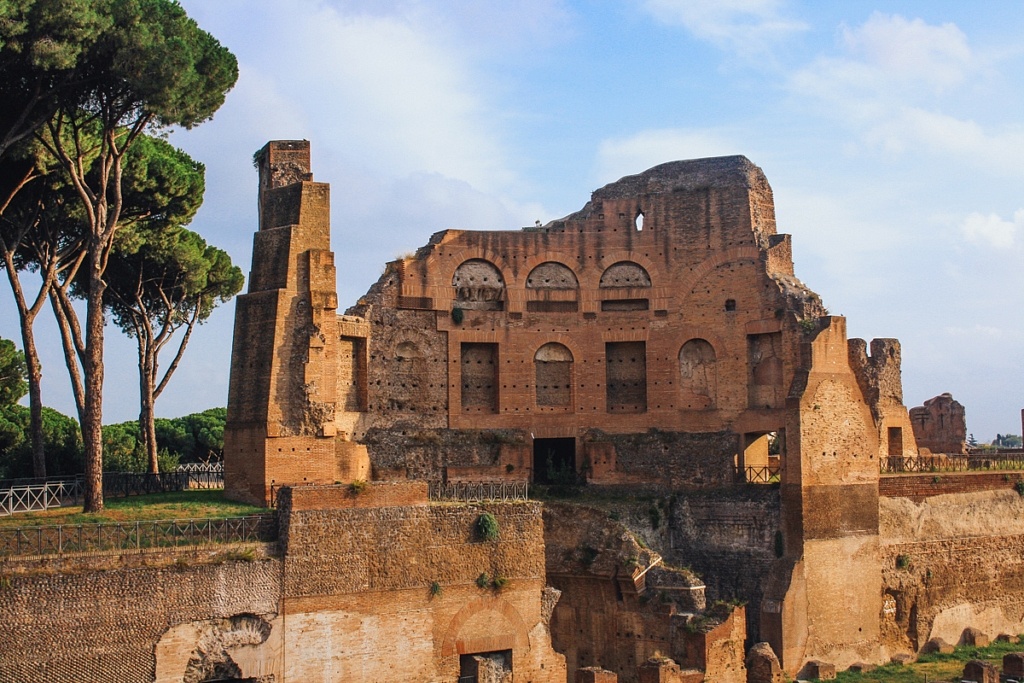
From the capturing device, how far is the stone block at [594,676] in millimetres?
20883

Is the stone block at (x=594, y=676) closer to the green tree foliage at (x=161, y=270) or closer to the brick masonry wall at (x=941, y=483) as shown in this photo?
the brick masonry wall at (x=941, y=483)

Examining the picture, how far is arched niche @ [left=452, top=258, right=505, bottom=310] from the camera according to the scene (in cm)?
2922

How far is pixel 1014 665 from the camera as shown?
23562 millimetres

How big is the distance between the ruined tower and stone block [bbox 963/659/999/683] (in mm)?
12697

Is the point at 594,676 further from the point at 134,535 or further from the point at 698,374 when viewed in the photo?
the point at 698,374

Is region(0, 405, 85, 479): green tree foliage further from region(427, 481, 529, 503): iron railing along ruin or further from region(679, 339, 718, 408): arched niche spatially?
region(679, 339, 718, 408): arched niche

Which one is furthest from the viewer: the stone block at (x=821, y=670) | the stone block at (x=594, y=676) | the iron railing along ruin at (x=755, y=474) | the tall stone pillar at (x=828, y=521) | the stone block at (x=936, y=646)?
the iron railing along ruin at (x=755, y=474)

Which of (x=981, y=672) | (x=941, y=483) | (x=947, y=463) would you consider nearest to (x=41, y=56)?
(x=981, y=672)

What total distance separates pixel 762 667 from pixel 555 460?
808 centimetres

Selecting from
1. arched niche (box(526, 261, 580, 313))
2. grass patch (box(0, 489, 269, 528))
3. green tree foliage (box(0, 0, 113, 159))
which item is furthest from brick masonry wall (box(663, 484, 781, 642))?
green tree foliage (box(0, 0, 113, 159))

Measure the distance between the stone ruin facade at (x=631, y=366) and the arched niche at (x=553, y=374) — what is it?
6 centimetres

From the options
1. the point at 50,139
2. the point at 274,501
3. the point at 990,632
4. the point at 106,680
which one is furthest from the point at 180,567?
the point at 990,632

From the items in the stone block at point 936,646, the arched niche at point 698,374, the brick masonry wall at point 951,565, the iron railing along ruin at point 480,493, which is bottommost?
the stone block at point 936,646

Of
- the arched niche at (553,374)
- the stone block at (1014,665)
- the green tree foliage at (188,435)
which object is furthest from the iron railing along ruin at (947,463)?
the green tree foliage at (188,435)
